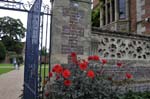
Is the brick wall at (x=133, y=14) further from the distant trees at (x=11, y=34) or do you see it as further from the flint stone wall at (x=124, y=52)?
the distant trees at (x=11, y=34)

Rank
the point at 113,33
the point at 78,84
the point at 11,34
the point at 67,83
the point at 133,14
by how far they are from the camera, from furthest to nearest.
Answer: the point at 11,34 → the point at 133,14 → the point at 113,33 → the point at 78,84 → the point at 67,83

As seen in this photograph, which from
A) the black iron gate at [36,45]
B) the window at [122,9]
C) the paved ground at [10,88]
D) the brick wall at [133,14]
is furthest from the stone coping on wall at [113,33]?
the window at [122,9]

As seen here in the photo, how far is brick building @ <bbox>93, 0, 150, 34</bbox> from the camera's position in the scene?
10.3 metres

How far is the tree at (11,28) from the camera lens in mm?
66312

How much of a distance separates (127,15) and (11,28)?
6191 cm

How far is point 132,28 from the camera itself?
11.6 metres

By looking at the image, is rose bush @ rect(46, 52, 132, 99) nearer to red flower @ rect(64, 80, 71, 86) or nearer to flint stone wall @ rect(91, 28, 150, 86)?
red flower @ rect(64, 80, 71, 86)

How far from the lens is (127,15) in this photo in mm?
12469

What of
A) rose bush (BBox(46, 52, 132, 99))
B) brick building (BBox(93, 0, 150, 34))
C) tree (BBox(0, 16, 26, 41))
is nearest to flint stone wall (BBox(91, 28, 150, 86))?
rose bush (BBox(46, 52, 132, 99))

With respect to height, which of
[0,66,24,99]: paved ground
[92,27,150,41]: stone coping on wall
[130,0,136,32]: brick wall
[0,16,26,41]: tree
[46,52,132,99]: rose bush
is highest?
[0,16,26,41]: tree

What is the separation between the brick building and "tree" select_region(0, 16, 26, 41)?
2091 inches

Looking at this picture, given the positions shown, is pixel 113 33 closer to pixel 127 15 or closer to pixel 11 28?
pixel 127 15

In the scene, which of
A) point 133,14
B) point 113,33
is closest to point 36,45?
point 113,33

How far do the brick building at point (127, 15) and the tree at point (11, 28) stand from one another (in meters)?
53.1
